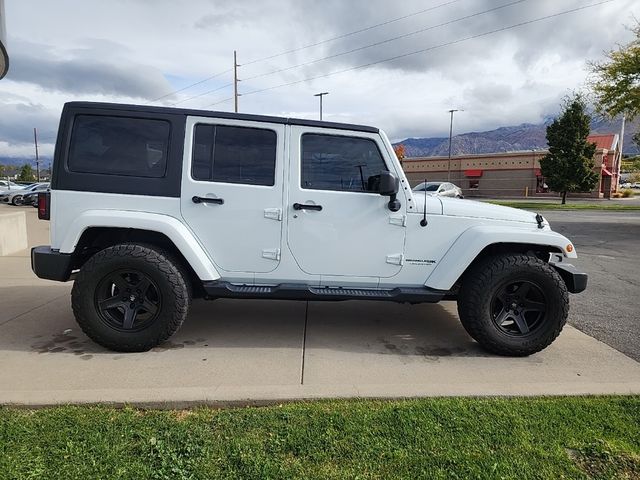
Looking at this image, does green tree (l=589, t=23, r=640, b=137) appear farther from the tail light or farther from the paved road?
the tail light

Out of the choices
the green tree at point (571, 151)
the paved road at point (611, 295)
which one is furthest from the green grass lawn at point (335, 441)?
the green tree at point (571, 151)

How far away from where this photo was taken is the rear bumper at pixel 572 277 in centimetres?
402

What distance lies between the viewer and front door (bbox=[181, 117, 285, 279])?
3781 mm

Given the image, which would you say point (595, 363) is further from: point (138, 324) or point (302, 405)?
point (138, 324)

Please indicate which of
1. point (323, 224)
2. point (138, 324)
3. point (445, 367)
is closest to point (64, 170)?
point (138, 324)

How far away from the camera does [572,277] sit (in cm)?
404

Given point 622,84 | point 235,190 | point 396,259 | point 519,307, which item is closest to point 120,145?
point 235,190

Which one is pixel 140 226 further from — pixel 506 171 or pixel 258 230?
pixel 506 171

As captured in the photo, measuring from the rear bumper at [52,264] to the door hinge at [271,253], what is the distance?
158 cm

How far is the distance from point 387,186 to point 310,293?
1104 millimetres

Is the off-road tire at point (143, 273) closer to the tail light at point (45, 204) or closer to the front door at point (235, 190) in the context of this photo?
the front door at point (235, 190)

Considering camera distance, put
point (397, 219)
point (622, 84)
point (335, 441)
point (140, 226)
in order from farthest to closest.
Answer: point (622, 84), point (397, 219), point (140, 226), point (335, 441)

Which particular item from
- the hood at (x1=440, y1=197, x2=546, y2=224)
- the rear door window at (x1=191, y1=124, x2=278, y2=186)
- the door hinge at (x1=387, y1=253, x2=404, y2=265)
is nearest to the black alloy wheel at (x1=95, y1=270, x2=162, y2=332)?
the rear door window at (x1=191, y1=124, x2=278, y2=186)

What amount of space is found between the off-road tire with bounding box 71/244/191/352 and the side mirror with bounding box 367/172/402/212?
5.90 feet
